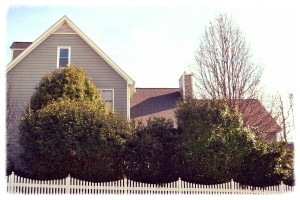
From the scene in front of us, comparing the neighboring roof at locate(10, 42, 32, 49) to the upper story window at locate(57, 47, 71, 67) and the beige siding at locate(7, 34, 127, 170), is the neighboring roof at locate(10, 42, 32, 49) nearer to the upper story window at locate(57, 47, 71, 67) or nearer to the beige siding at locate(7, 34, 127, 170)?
the beige siding at locate(7, 34, 127, 170)

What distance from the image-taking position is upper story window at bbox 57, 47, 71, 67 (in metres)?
20.0

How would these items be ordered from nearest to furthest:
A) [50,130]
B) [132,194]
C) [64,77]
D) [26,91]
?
[132,194] → [50,130] → [64,77] → [26,91]

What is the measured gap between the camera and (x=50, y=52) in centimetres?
2002

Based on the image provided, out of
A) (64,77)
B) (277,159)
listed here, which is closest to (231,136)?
(277,159)

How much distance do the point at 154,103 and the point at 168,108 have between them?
51.2 inches

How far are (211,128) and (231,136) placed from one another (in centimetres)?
83

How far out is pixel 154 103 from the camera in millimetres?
27328

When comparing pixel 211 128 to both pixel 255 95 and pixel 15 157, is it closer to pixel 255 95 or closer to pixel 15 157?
Result: pixel 255 95

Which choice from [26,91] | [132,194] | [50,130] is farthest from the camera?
[26,91]

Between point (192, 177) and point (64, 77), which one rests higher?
point (64, 77)

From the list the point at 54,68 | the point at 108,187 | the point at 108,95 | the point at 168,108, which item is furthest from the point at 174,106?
the point at 108,187

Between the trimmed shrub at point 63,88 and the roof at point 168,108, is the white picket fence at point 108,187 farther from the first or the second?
the roof at point 168,108

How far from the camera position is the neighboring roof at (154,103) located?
→ 1006 inches

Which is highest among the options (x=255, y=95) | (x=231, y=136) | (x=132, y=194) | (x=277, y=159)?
(x=255, y=95)
